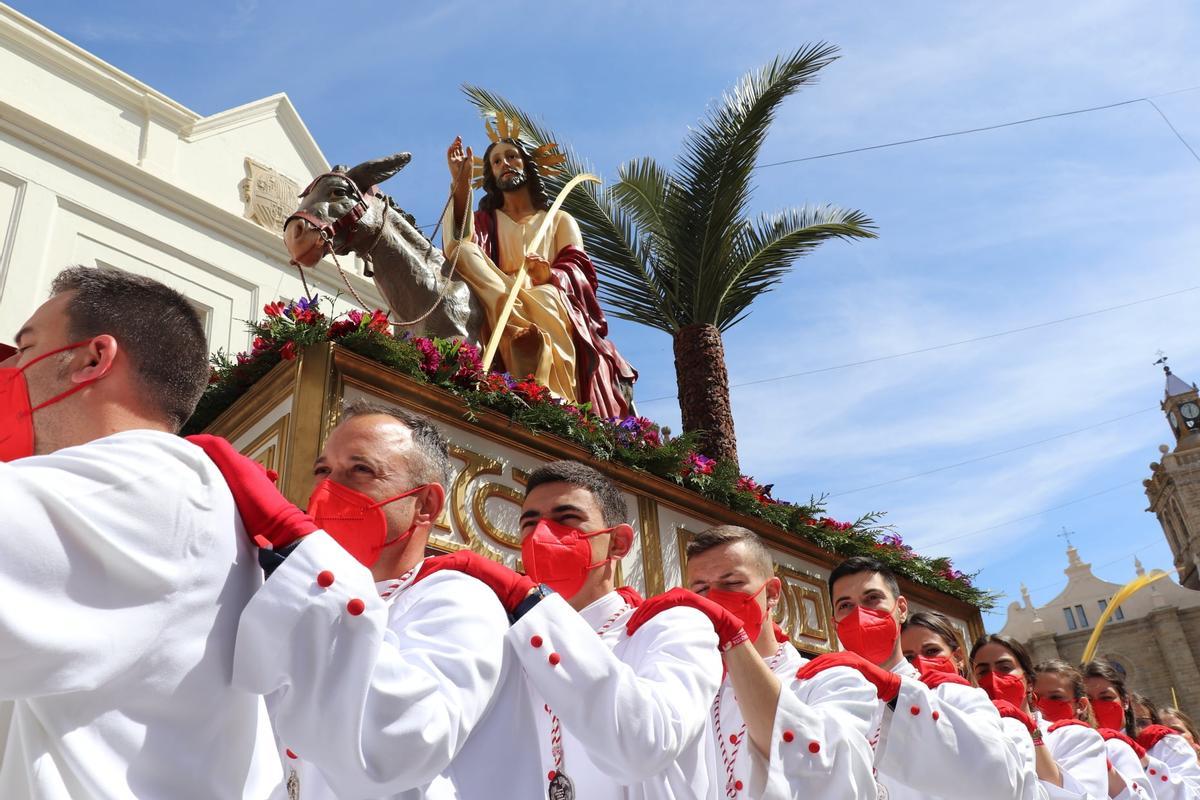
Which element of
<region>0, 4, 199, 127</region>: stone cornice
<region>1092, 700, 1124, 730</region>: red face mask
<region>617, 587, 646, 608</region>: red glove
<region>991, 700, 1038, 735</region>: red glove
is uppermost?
<region>0, 4, 199, 127</region>: stone cornice

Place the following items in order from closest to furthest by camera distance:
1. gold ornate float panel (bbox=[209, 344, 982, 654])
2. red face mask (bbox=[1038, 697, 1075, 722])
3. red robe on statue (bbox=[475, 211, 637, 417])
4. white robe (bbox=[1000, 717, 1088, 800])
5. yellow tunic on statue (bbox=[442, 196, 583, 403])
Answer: white robe (bbox=[1000, 717, 1088, 800]), gold ornate float panel (bbox=[209, 344, 982, 654]), red face mask (bbox=[1038, 697, 1075, 722]), yellow tunic on statue (bbox=[442, 196, 583, 403]), red robe on statue (bbox=[475, 211, 637, 417])

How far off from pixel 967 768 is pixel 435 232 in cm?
542

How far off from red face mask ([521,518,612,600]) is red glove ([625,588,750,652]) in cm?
22

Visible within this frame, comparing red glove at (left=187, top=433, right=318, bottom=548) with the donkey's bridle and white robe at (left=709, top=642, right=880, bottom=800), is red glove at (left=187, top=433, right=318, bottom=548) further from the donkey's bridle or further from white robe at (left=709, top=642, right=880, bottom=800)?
the donkey's bridle

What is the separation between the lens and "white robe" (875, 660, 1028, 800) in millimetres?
3463

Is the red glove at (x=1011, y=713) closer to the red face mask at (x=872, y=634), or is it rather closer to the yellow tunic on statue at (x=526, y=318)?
the red face mask at (x=872, y=634)

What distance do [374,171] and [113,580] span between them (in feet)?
16.9

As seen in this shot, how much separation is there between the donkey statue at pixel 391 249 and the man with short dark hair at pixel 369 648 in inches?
124

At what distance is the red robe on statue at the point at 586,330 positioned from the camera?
23.3 feet

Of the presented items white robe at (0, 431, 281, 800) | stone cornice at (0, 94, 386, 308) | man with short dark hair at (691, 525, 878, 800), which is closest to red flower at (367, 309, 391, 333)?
man with short dark hair at (691, 525, 878, 800)

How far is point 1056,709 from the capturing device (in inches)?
235

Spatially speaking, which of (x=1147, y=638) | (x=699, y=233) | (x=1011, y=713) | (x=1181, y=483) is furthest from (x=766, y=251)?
(x=1181, y=483)

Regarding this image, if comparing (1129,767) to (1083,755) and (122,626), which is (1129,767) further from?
(122,626)

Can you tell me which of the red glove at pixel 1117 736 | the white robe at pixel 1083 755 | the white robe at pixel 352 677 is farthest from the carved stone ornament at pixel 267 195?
the white robe at pixel 352 677
